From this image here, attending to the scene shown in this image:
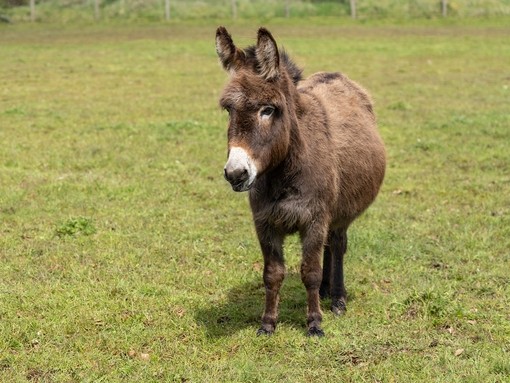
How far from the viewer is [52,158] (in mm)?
12797

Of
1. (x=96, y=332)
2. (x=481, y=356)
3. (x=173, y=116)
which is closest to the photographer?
(x=481, y=356)

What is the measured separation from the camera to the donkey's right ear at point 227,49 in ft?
18.6

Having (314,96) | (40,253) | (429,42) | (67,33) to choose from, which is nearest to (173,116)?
(40,253)

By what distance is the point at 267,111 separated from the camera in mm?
5543

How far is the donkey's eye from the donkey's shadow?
212cm

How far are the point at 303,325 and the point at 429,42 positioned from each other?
2858 centimetres

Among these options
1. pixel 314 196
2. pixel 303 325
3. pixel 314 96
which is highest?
pixel 314 96

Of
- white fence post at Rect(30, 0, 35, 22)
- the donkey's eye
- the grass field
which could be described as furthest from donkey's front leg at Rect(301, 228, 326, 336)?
white fence post at Rect(30, 0, 35, 22)

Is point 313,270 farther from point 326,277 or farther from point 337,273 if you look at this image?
point 326,277

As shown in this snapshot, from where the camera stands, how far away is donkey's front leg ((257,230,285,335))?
623cm

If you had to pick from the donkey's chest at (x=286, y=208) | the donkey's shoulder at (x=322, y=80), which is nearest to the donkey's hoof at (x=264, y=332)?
the donkey's chest at (x=286, y=208)

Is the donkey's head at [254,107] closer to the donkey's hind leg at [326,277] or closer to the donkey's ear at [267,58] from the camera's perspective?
the donkey's ear at [267,58]

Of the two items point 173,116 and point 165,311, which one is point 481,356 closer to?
point 165,311

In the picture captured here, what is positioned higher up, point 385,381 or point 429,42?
point 429,42
